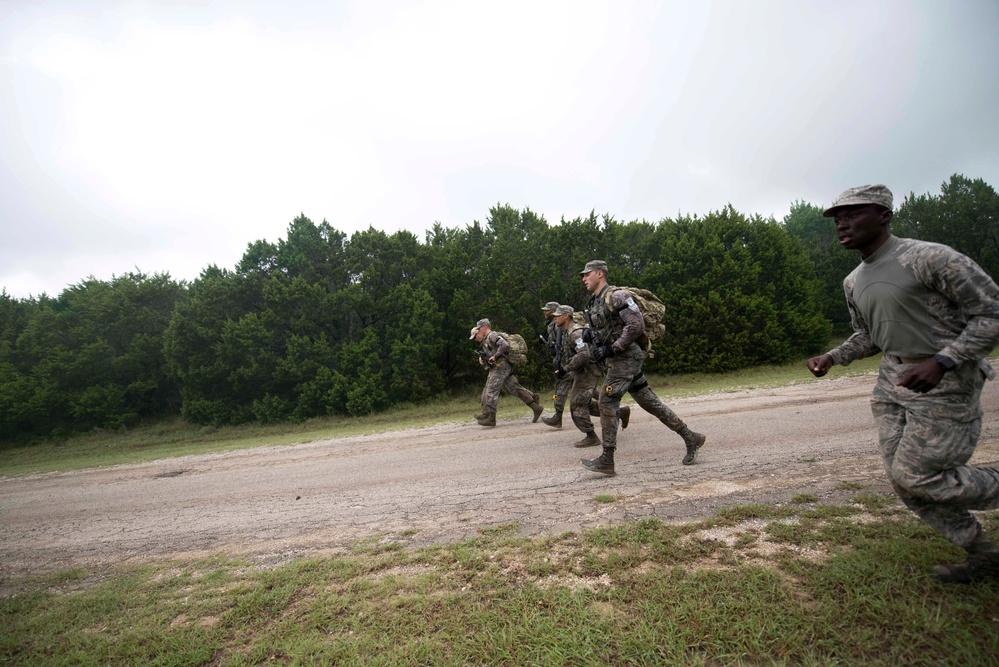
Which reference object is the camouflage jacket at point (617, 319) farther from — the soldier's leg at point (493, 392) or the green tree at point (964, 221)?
the green tree at point (964, 221)

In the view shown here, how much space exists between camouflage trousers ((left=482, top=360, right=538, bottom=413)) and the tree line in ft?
26.9

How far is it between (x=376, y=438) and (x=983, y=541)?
926cm

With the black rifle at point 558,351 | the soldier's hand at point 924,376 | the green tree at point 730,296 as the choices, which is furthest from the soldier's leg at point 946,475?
the green tree at point 730,296

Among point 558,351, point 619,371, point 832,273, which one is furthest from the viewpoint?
point 832,273

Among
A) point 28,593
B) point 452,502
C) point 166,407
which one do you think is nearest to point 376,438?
point 452,502

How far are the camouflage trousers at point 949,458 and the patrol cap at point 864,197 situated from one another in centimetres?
96

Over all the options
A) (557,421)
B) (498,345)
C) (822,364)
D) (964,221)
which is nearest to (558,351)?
(557,421)

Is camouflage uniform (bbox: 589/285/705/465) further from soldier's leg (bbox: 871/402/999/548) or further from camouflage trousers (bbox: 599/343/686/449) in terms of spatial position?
soldier's leg (bbox: 871/402/999/548)

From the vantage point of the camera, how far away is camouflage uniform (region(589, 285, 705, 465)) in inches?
205

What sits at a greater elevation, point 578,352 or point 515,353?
point 515,353

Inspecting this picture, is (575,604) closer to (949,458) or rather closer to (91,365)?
(949,458)

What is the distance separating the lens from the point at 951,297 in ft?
8.04

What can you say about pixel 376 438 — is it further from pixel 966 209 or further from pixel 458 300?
pixel 966 209

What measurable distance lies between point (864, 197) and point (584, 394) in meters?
4.75
